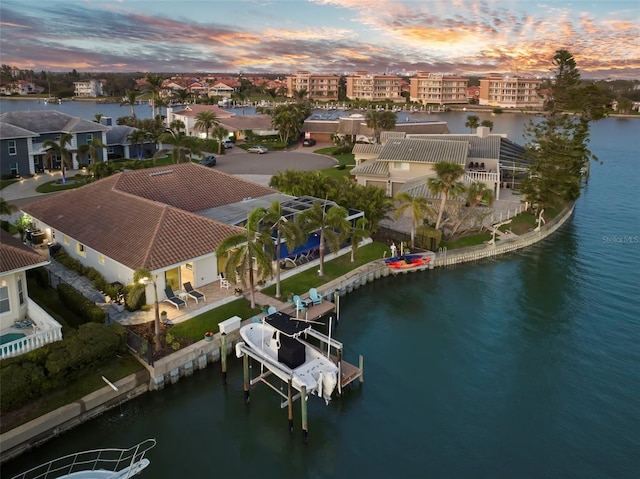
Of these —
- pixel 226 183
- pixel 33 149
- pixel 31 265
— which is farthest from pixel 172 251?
pixel 33 149

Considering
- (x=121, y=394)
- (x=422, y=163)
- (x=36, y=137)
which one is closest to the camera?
(x=121, y=394)

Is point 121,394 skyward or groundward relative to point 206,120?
groundward

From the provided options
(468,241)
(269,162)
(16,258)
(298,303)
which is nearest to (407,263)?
(468,241)

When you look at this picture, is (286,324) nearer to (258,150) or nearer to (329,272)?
(329,272)

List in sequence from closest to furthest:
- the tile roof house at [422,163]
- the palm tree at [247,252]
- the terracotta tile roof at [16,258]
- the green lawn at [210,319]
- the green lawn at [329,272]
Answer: the terracotta tile roof at [16,258], the green lawn at [210,319], the palm tree at [247,252], the green lawn at [329,272], the tile roof house at [422,163]

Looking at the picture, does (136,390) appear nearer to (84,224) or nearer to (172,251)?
(172,251)

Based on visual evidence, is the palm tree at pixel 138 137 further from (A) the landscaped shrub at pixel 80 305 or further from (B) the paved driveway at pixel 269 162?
(A) the landscaped shrub at pixel 80 305

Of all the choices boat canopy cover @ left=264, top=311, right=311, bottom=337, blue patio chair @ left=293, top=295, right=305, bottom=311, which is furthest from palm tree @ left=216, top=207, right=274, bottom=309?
boat canopy cover @ left=264, top=311, right=311, bottom=337
